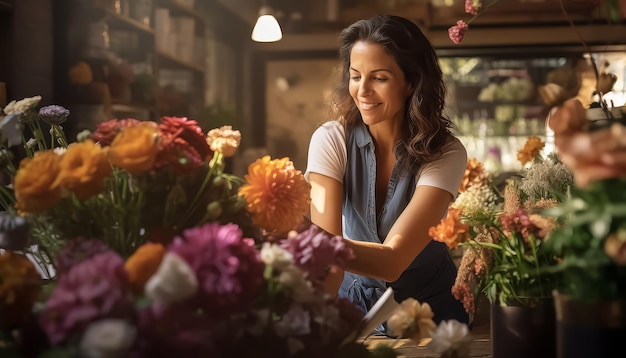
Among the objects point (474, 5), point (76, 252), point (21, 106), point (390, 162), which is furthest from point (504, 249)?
point (390, 162)

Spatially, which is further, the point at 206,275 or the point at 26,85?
the point at 26,85

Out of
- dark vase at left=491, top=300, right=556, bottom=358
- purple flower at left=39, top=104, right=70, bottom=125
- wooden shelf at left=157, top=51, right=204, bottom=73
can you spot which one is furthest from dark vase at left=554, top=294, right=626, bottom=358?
wooden shelf at left=157, top=51, right=204, bottom=73

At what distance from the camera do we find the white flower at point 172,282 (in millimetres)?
670

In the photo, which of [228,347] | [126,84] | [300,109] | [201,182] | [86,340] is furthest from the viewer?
[300,109]

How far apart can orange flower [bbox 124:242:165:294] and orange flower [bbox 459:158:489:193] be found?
1163 mm

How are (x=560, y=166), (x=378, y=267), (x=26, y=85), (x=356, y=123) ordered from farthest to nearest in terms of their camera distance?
1. (x=26, y=85)
2. (x=356, y=123)
3. (x=378, y=267)
4. (x=560, y=166)

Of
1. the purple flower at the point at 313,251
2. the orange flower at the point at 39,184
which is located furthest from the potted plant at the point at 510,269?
the orange flower at the point at 39,184

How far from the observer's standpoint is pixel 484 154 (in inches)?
226

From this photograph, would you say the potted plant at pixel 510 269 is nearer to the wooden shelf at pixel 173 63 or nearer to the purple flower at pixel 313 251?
the purple flower at pixel 313 251

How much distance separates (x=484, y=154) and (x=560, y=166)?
4.42 m

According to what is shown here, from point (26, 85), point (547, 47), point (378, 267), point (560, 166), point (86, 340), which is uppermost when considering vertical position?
point (547, 47)

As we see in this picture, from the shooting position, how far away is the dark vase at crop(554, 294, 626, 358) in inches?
29.4

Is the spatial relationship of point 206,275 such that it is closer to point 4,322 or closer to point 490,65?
point 4,322

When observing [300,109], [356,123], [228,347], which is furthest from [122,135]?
[300,109]
